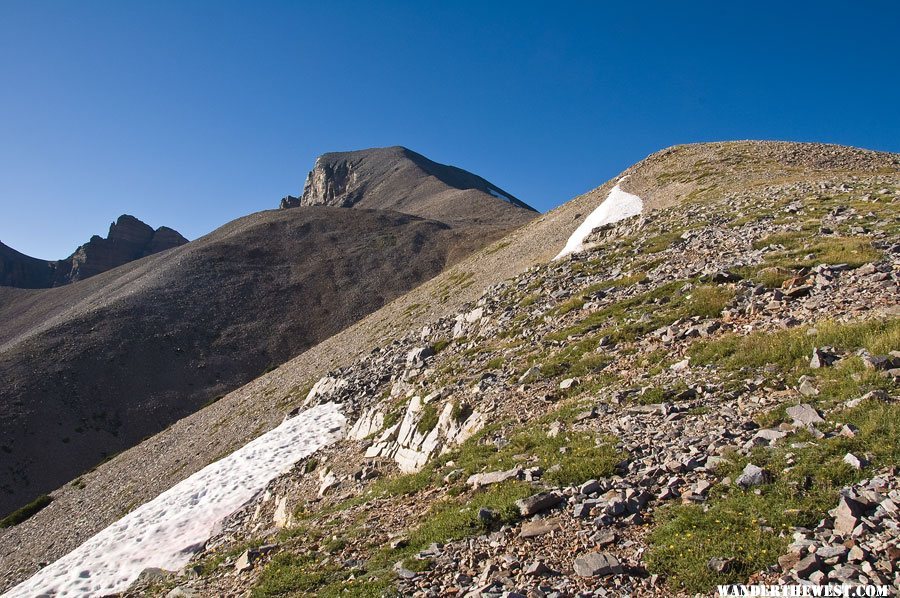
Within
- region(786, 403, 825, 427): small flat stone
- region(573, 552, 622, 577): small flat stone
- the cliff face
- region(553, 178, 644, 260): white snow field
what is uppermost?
the cliff face

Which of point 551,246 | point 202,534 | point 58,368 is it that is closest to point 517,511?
point 202,534

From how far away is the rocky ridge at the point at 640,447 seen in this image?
7.06 m

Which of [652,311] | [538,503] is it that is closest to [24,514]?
[538,503]

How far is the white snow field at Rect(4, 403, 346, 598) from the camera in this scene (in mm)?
18031

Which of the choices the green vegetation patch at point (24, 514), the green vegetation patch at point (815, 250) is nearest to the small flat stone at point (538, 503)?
the green vegetation patch at point (815, 250)

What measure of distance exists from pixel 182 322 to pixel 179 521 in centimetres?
7478

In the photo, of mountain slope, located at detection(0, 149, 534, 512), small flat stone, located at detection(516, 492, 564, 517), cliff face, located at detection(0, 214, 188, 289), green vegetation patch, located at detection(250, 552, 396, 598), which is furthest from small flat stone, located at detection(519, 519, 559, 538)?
cliff face, located at detection(0, 214, 188, 289)

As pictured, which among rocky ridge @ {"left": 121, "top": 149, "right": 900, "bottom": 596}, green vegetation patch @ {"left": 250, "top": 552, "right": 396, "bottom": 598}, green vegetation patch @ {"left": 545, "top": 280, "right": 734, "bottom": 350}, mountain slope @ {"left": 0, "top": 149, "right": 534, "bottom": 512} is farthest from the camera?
mountain slope @ {"left": 0, "top": 149, "right": 534, "bottom": 512}

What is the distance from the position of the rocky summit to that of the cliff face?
18825cm

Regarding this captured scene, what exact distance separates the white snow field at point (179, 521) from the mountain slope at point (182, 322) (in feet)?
133

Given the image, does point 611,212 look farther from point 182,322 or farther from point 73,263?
point 73,263

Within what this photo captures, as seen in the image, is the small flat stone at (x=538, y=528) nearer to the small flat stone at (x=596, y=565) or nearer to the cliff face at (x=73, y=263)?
the small flat stone at (x=596, y=565)

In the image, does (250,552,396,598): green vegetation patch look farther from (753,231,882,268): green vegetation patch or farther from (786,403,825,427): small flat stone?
(753,231,882,268): green vegetation patch

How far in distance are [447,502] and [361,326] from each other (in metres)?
43.1
